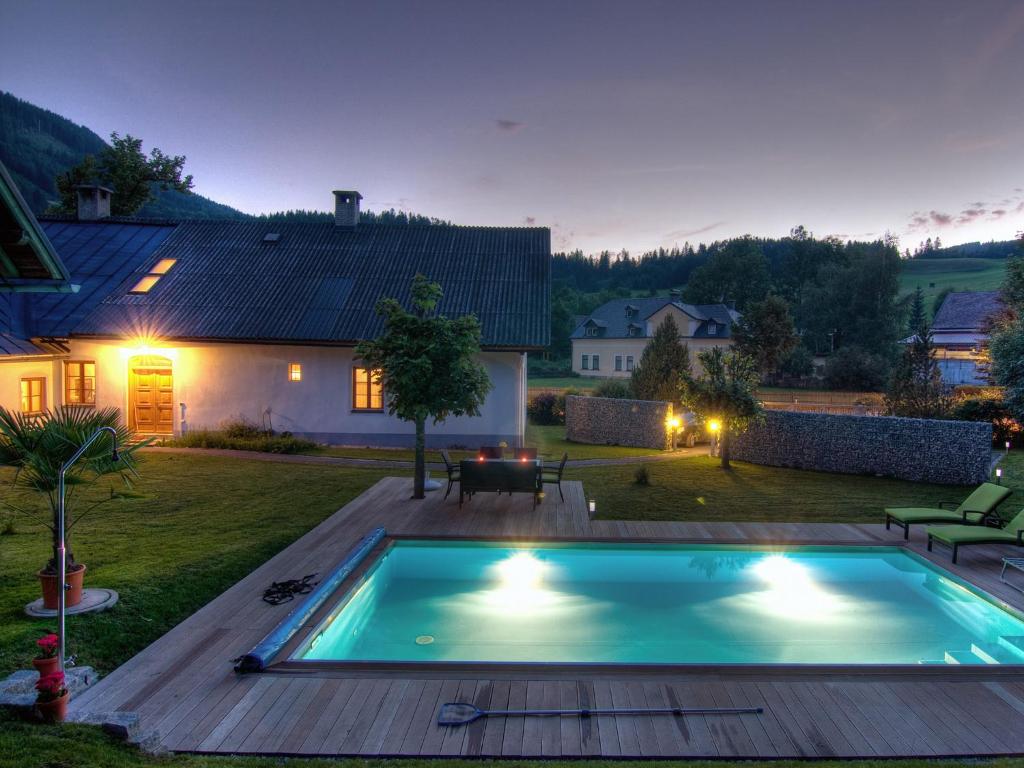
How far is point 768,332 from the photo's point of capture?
49.4 metres

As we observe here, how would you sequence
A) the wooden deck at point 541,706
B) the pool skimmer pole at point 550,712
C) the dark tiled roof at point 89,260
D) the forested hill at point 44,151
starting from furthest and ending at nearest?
1. the forested hill at point 44,151
2. the dark tiled roof at point 89,260
3. the pool skimmer pole at point 550,712
4. the wooden deck at point 541,706

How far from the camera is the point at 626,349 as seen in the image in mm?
53531

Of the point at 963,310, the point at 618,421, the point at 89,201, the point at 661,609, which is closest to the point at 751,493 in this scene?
the point at 661,609

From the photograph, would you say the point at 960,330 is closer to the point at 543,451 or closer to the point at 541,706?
the point at 543,451

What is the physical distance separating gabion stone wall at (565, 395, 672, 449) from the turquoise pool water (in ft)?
34.6

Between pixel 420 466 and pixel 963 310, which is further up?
pixel 963 310

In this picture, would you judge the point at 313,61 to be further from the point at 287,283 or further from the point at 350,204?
the point at 287,283

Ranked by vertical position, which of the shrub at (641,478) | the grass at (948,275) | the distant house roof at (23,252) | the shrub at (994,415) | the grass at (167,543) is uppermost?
the grass at (948,275)

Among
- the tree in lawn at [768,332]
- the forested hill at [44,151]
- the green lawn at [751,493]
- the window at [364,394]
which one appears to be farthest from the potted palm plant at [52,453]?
the forested hill at [44,151]

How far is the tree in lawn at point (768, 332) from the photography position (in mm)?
49094

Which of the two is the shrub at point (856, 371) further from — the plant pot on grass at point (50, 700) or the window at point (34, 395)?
the plant pot on grass at point (50, 700)

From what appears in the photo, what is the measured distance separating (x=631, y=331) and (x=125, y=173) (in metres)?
38.2

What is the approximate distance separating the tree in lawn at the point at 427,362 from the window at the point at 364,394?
20.9 ft

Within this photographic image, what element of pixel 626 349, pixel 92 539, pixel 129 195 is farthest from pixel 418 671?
pixel 626 349
